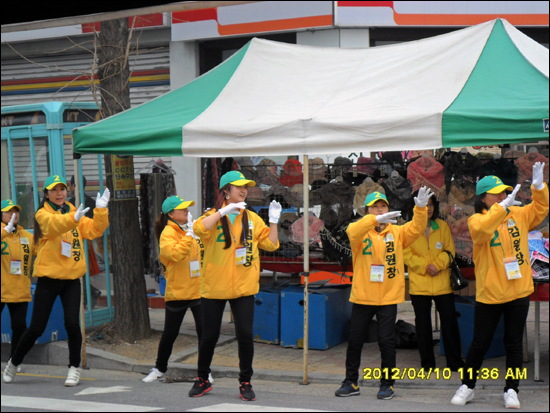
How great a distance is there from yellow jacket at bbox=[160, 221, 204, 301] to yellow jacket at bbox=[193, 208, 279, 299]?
628mm

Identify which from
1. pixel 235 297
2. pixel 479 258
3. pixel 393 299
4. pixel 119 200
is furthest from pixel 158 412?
pixel 119 200

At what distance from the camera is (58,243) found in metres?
7.06

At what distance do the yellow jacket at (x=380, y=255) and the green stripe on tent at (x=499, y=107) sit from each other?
2.47 feet

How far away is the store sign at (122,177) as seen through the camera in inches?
342

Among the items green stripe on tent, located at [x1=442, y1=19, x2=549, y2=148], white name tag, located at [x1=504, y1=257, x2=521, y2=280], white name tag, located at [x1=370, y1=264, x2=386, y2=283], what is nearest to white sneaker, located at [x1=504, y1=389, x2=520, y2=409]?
white name tag, located at [x1=504, y1=257, x2=521, y2=280]

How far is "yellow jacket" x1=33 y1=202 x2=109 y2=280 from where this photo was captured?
6914mm

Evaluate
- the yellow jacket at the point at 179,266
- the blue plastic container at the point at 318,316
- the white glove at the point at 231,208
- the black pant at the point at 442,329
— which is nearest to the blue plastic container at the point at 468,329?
the black pant at the point at 442,329

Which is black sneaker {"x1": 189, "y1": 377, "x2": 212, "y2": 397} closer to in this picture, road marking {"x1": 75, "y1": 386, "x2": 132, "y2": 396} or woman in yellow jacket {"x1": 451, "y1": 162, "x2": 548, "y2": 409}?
road marking {"x1": 75, "y1": 386, "x2": 132, "y2": 396}

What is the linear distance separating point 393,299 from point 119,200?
161 inches

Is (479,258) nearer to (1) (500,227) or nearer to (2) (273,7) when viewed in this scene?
(1) (500,227)

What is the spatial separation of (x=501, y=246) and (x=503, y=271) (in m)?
0.20

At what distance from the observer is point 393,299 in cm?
609

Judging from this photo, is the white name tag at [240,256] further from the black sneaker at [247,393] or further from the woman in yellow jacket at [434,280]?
the woman in yellow jacket at [434,280]

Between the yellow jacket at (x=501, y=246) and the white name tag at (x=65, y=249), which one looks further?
the white name tag at (x=65, y=249)
